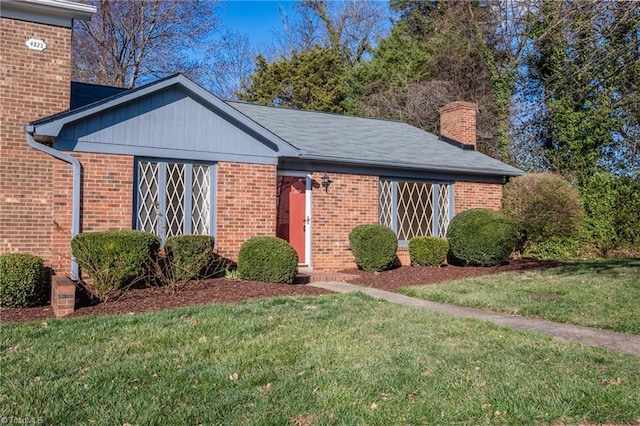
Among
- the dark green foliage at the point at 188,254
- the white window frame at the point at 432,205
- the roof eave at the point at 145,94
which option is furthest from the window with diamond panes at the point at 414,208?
the dark green foliage at the point at 188,254

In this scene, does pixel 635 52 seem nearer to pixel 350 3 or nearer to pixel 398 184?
pixel 398 184

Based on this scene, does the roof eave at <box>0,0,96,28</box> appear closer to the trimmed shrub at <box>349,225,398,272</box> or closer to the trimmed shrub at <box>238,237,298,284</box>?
the trimmed shrub at <box>238,237,298,284</box>

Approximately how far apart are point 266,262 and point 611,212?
12.1 metres

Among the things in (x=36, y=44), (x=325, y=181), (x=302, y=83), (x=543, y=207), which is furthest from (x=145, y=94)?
(x=302, y=83)

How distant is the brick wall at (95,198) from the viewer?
29.8 feet

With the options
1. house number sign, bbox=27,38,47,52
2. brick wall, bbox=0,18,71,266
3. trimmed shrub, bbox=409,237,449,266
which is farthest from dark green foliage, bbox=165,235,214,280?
trimmed shrub, bbox=409,237,449,266

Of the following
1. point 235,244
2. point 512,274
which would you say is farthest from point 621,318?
point 235,244

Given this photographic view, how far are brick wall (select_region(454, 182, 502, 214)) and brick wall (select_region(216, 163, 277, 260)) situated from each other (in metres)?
5.81

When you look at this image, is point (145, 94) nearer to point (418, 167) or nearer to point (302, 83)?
point (418, 167)

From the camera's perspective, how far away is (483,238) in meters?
12.6

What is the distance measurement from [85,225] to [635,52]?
1081 centimetres

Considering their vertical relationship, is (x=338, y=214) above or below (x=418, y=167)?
below

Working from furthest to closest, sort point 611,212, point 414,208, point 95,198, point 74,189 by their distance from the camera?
point 611,212, point 414,208, point 95,198, point 74,189

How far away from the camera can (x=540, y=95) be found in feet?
78.6
